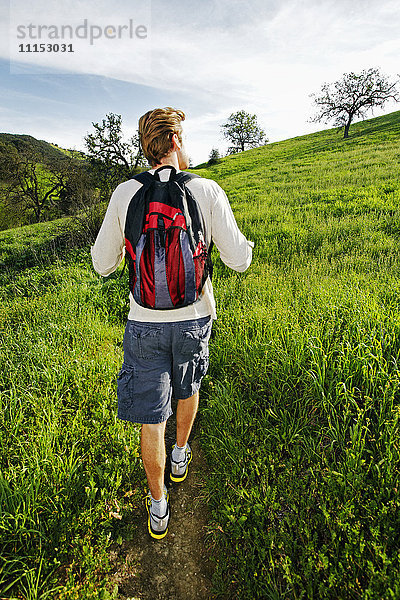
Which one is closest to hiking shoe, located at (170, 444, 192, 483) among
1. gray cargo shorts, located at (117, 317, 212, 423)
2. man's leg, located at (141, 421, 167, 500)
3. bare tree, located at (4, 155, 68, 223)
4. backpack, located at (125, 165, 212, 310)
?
man's leg, located at (141, 421, 167, 500)

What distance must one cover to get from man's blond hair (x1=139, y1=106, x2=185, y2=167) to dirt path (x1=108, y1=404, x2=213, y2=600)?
8.06 feet

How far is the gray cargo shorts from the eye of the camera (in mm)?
1778

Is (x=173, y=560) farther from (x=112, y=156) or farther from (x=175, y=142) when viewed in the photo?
(x=112, y=156)

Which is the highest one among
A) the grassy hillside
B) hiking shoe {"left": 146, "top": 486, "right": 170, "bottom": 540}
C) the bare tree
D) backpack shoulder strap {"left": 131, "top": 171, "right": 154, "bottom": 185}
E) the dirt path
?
the bare tree

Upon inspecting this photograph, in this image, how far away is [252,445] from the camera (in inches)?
97.9

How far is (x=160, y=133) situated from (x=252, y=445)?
234cm

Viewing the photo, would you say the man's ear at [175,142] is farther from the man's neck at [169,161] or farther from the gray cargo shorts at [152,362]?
the gray cargo shorts at [152,362]

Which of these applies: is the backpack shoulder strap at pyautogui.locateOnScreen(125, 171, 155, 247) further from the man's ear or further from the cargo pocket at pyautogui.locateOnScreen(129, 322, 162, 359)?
the cargo pocket at pyautogui.locateOnScreen(129, 322, 162, 359)

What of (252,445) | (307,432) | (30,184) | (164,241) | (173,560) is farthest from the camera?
(30,184)

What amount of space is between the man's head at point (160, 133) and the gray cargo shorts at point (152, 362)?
981mm

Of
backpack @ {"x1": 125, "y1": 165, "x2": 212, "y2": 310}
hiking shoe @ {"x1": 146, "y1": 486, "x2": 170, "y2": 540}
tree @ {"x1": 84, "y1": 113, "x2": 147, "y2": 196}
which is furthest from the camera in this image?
tree @ {"x1": 84, "y1": 113, "x2": 147, "y2": 196}

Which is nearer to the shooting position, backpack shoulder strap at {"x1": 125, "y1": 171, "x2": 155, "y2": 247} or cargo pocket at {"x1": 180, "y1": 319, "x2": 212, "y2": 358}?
backpack shoulder strap at {"x1": 125, "y1": 171, "x2": 155, "y2": 247}

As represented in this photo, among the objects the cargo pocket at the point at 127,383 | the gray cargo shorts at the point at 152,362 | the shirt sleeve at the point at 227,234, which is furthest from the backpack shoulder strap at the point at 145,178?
the cargo pocket at the point at 127,383

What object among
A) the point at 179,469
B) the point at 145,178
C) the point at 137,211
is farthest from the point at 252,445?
the point at 145,178
